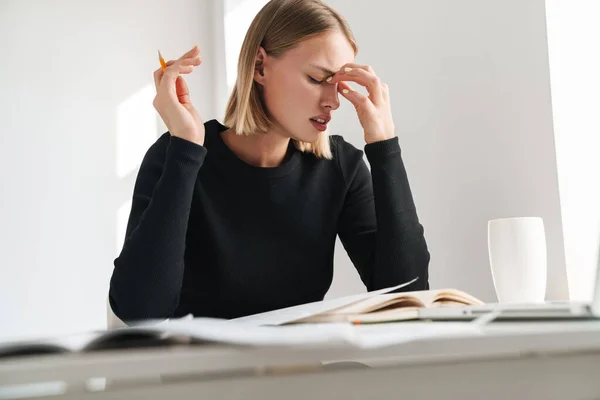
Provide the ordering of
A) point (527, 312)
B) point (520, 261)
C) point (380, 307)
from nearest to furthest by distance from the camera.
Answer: point (527, 312), point (380, 307), point (520, 261)

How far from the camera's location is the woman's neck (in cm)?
Result: 134

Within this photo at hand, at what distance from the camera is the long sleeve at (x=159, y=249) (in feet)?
3.17

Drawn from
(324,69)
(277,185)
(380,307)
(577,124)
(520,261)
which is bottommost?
(520,261)

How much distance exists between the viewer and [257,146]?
1.35m

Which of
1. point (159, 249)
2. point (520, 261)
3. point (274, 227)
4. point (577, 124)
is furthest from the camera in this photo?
point (577, 124)

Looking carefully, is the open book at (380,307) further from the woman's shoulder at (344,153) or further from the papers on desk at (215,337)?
the woman's shoulder at (344,153)

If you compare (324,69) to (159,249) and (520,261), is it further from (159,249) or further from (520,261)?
(520,261)

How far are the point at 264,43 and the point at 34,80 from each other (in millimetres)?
1838

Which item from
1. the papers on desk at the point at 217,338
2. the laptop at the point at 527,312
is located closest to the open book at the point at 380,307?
the laptop at the point at 527,312

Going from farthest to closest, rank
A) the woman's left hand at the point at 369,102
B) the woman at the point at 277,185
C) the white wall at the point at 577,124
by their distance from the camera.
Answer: the white wall at the point at 577,124, the woman's left hand at the point at 369,102, the woman at the point at 277,185

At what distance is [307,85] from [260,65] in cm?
14

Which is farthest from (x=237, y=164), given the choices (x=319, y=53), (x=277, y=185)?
(x=319, y=53)

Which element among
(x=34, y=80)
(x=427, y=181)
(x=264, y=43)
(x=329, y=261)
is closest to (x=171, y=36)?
(x=34, y=80)

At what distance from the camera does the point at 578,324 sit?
0.36 meters
